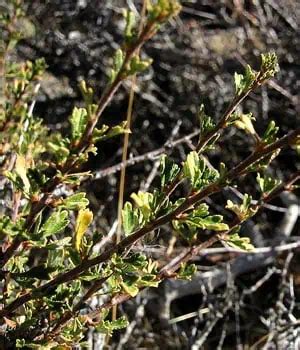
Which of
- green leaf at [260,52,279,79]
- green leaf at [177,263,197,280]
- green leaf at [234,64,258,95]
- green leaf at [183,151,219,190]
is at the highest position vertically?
green leaf at [260,52,279,79]

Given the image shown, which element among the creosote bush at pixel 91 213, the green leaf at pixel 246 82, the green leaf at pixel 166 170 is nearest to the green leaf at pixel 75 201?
the creosote bush at pixel 91 213

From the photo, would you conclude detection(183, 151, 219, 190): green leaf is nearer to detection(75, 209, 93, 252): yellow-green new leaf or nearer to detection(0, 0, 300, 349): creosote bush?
detection(0, 0, 300, 349): creosote bush

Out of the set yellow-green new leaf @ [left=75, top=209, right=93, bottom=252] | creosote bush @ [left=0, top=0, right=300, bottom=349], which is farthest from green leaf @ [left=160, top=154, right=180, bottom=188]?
yellow-green new leaf @ [left=75, top=209, right=93, bottom=252]

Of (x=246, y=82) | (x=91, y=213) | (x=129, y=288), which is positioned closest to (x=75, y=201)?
(x=91, y=213)

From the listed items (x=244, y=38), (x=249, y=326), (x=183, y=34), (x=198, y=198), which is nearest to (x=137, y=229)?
(x=198, y=198)

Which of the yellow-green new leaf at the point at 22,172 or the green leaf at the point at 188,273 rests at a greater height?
the yellow-green new leaf at the point at 22,172

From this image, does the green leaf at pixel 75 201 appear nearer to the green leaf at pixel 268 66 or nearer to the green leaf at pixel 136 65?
the green leaf at pixel 136 65

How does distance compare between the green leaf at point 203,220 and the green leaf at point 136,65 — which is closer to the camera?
the green leaf at point 136,65

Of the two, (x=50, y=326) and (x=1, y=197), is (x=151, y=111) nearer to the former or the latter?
(x=1, y=197)

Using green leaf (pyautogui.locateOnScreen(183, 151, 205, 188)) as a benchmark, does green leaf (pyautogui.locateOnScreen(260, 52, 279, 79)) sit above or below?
above
